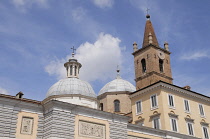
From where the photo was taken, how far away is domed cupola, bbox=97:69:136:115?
40.7m

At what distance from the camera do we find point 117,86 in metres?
42.9

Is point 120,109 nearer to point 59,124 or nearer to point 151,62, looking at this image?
point 151,62

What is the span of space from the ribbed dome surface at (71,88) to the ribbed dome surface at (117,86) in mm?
6792

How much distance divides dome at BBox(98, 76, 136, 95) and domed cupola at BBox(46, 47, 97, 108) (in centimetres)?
659

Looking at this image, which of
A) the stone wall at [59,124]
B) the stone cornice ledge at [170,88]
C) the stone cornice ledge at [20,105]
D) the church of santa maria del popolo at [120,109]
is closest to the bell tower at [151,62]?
the church of santa maria del popolo at [120,109]

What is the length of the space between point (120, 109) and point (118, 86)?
155 inches

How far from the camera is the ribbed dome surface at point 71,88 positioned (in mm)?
34312

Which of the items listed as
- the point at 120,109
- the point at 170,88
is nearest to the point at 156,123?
the point at 170,88

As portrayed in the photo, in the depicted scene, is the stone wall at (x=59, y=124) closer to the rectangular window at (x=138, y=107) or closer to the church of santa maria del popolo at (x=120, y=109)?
the church of santa maria del popolo at (x=120, y=109)

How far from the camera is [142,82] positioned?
34.9 metres

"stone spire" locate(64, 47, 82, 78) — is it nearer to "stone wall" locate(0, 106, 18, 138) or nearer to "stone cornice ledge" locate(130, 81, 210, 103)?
"stone cornice ledge" locate(130, 81, 210, 103)

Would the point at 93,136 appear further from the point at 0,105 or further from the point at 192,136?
the point at 192,136

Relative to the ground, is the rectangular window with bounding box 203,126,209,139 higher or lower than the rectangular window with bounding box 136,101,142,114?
lower

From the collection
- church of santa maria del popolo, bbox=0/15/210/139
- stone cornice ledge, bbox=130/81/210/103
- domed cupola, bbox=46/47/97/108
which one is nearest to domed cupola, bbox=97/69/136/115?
church of santa maria del popolo, bbox=0/15/210/139
